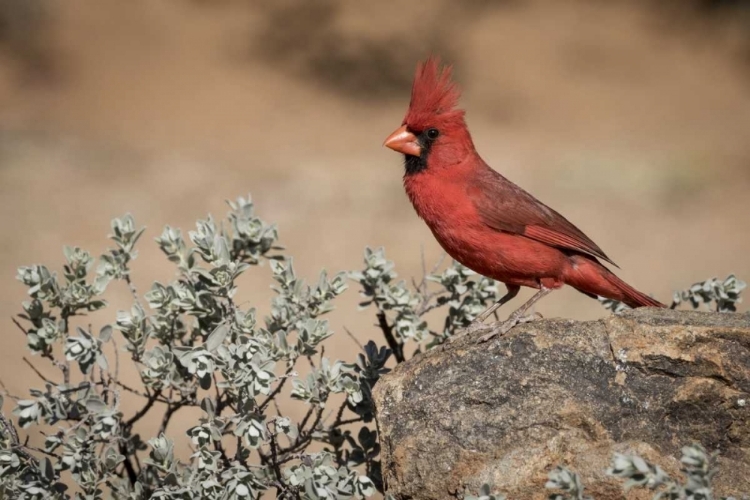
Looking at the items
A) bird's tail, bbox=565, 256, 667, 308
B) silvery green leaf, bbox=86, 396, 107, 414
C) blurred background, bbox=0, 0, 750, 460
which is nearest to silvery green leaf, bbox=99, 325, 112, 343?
silvery green leaf, bbox=86, 396, 107, 414

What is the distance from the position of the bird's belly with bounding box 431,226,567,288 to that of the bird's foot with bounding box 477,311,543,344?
27 centimetres

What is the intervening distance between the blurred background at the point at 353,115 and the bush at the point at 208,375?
2.85 meters

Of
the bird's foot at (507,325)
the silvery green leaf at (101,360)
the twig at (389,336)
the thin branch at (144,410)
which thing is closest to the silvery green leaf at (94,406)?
the silvery green leaf at (101,360)

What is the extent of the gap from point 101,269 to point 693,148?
5.27 m

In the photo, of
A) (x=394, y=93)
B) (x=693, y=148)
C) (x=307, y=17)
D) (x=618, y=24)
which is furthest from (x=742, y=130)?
(x=307, y=17)

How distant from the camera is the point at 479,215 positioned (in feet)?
11.1

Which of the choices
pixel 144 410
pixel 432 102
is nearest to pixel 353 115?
pixel 432 102

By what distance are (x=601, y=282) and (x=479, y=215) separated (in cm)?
48

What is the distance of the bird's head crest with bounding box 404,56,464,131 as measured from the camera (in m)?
3.54

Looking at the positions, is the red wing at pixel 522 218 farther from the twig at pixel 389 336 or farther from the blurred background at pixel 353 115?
the blurred background at pixel 353 115

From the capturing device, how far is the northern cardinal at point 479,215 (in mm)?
3369

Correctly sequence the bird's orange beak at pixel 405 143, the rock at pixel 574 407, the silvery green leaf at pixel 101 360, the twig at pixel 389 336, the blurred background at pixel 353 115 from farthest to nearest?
the blurred background at pixel 353 115 < the bird's orange beak at pixel 405 143 < the twig at pixel 389 336 < the silvery green leaf at pixel 101 360 < the rock at pixel 574 407

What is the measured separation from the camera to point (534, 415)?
99.3 inches

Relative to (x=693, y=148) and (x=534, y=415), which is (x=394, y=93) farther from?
(x=534, y=415)
